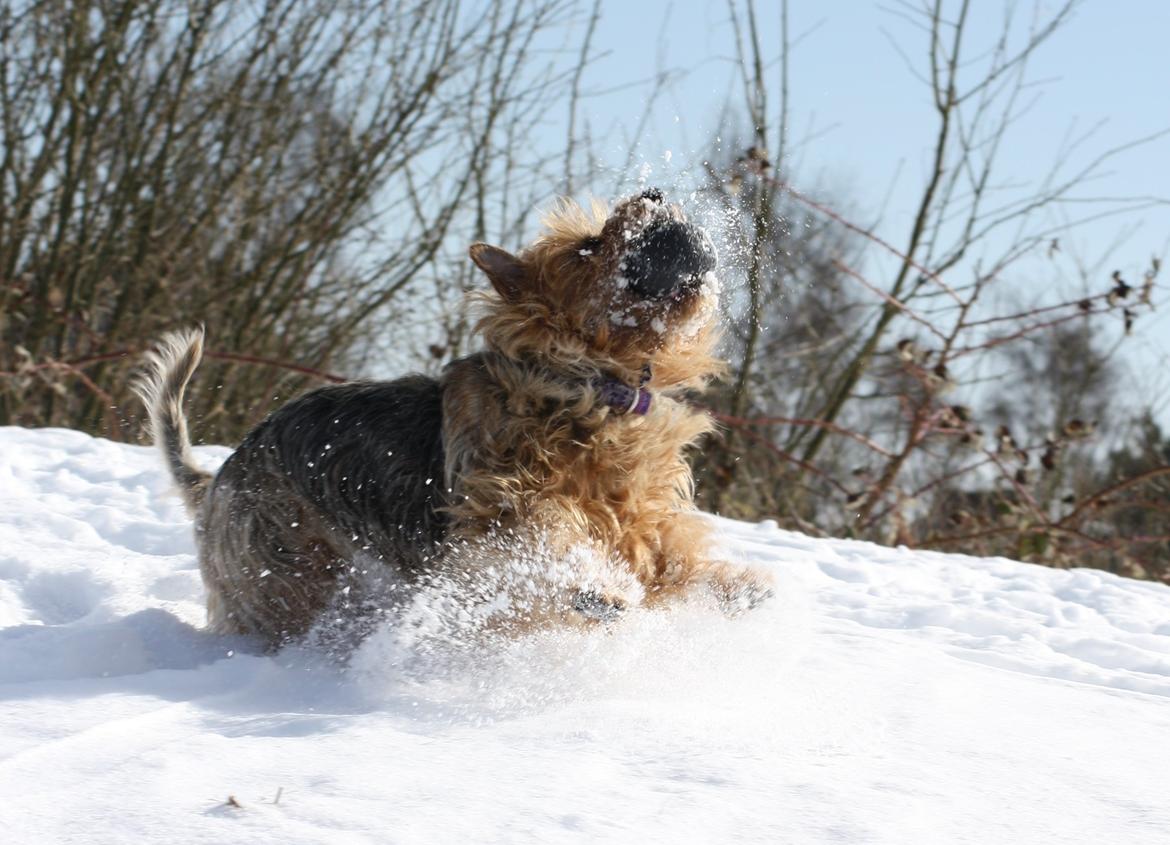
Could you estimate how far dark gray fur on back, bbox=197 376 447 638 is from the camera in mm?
4051

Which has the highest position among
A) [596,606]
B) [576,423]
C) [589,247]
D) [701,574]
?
[589,247]

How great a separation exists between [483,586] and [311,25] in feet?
24.3

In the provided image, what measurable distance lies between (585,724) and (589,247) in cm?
151

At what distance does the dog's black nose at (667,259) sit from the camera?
3.71 meters

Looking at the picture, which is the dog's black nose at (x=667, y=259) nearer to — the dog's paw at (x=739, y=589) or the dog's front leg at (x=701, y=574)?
the dog's front leg at (x=701, y=574)

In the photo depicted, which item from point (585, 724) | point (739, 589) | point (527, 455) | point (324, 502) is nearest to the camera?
point (585, 724)

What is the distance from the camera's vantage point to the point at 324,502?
416 centimetres

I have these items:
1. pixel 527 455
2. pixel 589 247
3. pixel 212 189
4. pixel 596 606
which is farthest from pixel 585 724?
pixel 212 189

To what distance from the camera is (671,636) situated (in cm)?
373

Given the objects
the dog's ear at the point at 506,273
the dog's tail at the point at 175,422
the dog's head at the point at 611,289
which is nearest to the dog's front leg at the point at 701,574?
the dog's head at the point at 611,289

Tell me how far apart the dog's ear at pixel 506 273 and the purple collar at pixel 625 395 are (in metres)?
0.39

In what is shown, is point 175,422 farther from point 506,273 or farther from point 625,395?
point 625,395

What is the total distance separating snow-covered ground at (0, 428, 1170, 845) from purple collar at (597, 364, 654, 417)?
0.64 m

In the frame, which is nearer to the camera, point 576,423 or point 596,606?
point 596,606
